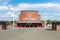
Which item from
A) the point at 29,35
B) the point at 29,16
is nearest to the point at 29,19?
the point at 29,16

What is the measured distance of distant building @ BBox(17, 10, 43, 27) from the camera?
94769mm

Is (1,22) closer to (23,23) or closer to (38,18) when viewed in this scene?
(23,23)

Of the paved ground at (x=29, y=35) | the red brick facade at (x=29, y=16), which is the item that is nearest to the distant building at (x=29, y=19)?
the red brick facade at (x=29, y=16)

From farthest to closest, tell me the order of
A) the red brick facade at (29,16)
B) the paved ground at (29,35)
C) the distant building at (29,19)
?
the red brick facade at (29,16) < the distant building at (29,19) < the paved ground at (29,35)

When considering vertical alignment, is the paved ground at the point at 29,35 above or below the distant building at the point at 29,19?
below

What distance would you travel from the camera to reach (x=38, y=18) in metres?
Answer: 102

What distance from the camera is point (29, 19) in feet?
326

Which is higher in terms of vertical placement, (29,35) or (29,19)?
(29,19)

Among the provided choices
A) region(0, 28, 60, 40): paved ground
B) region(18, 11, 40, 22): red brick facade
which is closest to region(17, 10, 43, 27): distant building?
region(18, 11, 40, 22): red brick facade

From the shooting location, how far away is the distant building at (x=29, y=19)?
311 feet

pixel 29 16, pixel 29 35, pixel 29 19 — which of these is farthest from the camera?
pixel 29 16

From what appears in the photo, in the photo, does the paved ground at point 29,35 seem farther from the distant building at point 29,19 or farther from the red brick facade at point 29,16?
the red brick facade at point 29,16

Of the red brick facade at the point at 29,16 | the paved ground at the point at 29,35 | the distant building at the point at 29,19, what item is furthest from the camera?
the red brick facade at the point at 29,16

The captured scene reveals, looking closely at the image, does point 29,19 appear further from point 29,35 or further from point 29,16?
point 29,35
